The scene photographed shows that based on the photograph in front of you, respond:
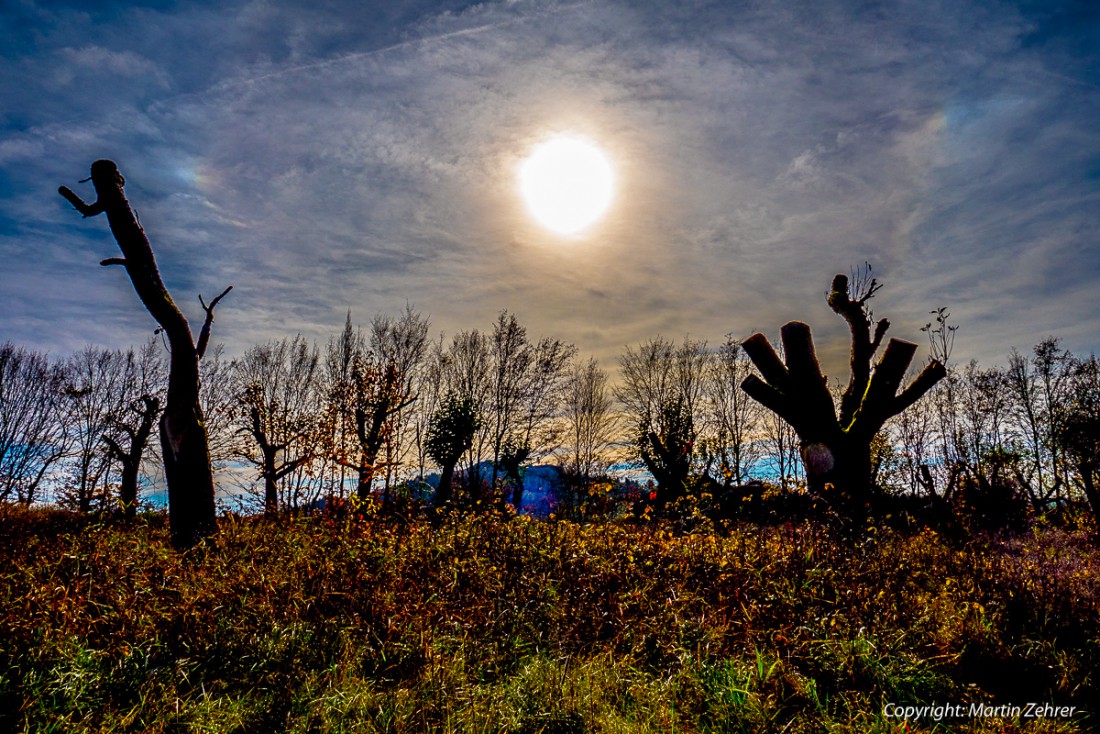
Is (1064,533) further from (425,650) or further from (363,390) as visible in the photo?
(363,390)

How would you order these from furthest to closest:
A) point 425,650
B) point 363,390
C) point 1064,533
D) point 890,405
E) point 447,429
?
point 447,429 → point 363,390 → point 890,405 → point 1064,533 → point 425,650

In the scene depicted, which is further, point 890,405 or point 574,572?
point 890,405

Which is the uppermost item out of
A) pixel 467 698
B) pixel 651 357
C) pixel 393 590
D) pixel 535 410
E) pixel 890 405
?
pixel 651 357

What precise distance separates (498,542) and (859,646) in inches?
161

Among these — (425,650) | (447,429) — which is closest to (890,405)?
(425,650)

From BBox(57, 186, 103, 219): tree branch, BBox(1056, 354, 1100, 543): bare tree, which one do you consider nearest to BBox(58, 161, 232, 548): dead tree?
BBox(57, 186, 103, 219): tree branch

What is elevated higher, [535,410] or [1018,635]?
[535,410]

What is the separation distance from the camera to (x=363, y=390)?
15367mm

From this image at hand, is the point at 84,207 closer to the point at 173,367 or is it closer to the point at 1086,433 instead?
the point at 173,367

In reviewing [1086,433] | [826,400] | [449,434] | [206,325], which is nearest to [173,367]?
[206,325]

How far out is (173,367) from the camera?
8.66 metres

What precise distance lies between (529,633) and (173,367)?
7465 millimetres

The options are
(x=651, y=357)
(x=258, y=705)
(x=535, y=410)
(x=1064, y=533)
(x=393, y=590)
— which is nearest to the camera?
(x=258, y=705)

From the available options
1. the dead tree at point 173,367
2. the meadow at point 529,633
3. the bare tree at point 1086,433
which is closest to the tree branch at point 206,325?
the dead tree at point 173,367
